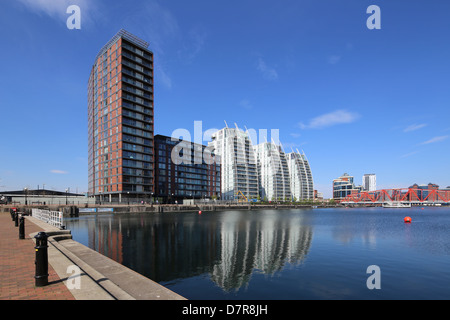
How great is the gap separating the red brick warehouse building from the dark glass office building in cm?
2152

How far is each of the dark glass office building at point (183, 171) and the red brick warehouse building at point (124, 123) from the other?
21517mm

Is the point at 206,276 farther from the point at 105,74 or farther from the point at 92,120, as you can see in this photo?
the point at 92,120

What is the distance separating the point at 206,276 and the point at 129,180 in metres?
81.1

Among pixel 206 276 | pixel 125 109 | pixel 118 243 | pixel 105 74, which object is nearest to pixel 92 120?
pixel 105 74

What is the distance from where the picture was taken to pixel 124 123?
87.3 m

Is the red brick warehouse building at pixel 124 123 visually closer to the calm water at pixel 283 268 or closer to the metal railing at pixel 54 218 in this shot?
the metal railing at pixel 54 218

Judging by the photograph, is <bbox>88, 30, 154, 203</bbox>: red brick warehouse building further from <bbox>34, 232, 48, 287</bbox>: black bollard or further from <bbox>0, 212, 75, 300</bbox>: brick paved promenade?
<bbox>34, 232, 48, 287</bbox>: black bollard

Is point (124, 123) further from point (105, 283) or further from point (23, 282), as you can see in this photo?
point (105, 283)

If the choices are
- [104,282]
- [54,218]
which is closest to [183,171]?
[54,218]

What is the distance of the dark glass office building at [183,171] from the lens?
11912 cm

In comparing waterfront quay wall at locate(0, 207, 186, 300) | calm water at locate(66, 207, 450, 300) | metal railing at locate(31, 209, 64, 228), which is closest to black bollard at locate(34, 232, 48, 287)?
waterfront quay wall at locate(0, 207, 186, 300)

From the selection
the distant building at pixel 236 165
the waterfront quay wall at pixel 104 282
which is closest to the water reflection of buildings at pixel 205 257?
the waterfront quay wall at pixel 104 282

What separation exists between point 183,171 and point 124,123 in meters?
48.8
